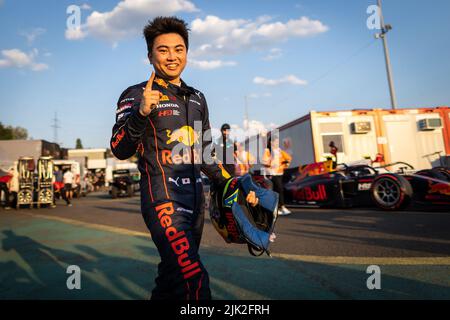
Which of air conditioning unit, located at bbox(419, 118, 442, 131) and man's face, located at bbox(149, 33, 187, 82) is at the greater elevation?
air conditioning unit, located at bbox(419, 118, 442, 131)

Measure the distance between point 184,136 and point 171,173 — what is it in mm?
254

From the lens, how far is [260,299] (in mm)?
2320

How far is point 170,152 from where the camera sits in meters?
1.70

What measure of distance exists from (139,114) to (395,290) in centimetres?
229

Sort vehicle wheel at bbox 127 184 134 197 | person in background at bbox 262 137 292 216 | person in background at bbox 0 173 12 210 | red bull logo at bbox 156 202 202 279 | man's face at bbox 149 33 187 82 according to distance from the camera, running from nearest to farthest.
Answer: red bull logo at bbox 156 202 202 279, man's face at bbox 149 33 187 82, person in background at bbox 262 137 292 216, person in background at bbox 0 173 12 210, vehicle wheel at bbox 127 184 134 197

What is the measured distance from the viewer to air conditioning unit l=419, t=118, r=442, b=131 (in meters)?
17.1

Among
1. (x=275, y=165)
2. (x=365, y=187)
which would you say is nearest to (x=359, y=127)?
(x=365, y=187)

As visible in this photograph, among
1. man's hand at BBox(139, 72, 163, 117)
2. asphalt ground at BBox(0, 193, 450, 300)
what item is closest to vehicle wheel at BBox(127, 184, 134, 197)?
asphalt ground at BBox(0, 193, 450, 300)

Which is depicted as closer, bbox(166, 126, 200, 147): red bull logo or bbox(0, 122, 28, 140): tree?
bbox(166, 126, 200, 147): red bull logo

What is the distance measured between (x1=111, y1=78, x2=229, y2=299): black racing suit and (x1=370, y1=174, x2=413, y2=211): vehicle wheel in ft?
18.9

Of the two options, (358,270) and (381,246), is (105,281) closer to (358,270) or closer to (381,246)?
(358,270)

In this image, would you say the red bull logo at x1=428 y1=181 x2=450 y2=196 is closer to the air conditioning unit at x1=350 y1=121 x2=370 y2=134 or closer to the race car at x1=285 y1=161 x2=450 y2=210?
the race car at x1=285 y1=161 x2=450 y2=210

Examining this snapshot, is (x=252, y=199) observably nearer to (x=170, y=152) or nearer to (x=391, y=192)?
(x=170, y=152)
